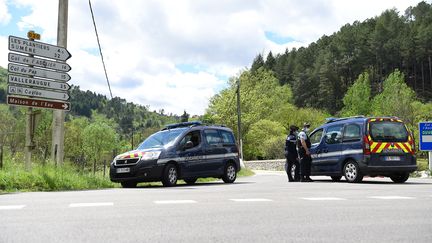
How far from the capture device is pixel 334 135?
16.5 meters

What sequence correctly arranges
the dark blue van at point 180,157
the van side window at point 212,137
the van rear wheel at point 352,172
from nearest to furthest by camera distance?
the dark blue van at point 180,157
the van rear wheel at point 352,172
the van side window at point 212,137

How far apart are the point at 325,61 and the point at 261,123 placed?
134ft

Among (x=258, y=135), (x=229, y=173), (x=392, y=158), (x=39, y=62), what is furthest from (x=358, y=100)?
(x=39, y=62)

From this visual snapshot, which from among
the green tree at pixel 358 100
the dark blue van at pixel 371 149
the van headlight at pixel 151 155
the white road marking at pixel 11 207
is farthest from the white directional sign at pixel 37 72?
the green tree at pixel 358 100

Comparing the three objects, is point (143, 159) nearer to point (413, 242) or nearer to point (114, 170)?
point (114, 170)

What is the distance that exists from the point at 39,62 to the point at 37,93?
86cm

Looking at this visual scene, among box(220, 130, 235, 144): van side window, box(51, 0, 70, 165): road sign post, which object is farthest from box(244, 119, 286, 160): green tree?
box(51, 0, 70, 165): road sign post

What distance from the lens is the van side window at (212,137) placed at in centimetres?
1656

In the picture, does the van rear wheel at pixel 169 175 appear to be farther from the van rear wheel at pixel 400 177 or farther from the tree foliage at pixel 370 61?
the tree foliage at pixel 370 61

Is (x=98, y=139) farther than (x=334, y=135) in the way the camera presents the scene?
Yes

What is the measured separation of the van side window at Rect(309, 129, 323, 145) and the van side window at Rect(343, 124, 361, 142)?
1.39 meters

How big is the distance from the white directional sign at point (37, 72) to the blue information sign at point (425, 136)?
48.4ft

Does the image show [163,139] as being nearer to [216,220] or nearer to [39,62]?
[39,62]

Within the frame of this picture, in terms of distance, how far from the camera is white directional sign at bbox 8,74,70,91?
45.6ft
